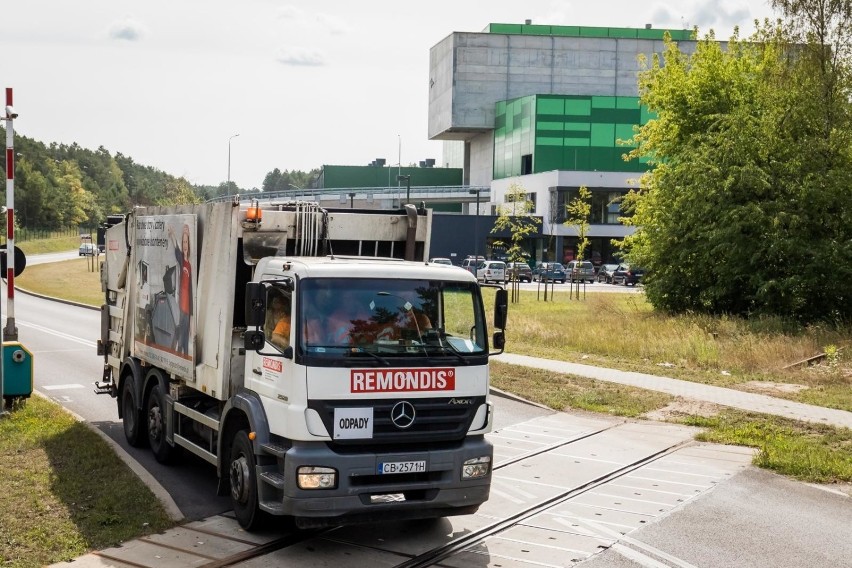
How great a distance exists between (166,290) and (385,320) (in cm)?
384

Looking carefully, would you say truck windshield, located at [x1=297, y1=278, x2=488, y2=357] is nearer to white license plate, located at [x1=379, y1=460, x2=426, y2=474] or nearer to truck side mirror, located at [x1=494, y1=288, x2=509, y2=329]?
truck side mirror, located at [x1=494, y1=288, x2=509, y2=329]

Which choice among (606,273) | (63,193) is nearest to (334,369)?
(606,273)

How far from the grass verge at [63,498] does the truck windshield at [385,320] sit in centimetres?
236

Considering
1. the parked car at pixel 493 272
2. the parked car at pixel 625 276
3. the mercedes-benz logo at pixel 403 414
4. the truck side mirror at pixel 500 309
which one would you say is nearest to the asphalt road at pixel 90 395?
the mercedes-benz logo at pixel 403 414

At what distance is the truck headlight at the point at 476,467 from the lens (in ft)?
27.1

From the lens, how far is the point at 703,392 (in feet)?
56.5

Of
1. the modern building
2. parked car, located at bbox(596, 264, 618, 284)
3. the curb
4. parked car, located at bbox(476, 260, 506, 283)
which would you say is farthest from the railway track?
the modern building

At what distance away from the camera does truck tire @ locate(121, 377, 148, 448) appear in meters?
11.9

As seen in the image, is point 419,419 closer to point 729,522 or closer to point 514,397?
point 729,522

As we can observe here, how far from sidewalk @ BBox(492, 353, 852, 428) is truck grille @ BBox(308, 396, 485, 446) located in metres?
7.97

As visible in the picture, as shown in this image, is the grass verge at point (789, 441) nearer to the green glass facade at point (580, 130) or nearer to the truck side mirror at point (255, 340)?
the truck side mirror at point (255, 340)

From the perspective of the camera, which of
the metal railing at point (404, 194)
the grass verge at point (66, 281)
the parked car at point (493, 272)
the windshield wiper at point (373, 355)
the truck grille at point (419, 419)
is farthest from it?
the metal railing at point (404, 194)

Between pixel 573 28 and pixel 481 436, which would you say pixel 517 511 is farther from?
Result: pixel 573 28

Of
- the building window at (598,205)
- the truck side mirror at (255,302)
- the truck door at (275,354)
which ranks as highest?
the building window at (598,205)
